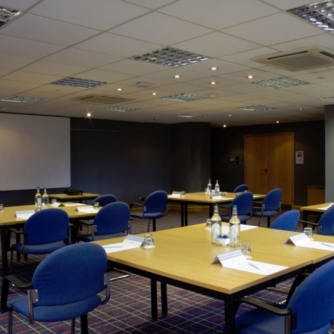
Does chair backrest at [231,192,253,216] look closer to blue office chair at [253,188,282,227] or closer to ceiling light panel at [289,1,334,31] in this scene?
blue office chair at [253,188,282,227]

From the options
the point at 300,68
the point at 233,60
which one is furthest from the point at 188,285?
the point at 300,68

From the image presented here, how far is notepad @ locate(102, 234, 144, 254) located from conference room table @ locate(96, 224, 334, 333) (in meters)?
0.07

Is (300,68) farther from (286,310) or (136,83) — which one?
(286,310)

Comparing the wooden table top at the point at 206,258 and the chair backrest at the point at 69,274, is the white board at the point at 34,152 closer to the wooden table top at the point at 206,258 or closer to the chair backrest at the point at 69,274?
the wooden table top at the point at 206,258

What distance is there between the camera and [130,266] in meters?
2.54

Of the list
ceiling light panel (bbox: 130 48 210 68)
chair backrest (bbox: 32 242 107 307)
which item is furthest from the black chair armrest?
ceiling light panel (bbox: 130 48 210 68)

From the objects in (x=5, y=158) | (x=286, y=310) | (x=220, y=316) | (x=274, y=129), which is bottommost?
(x=220, y=316)

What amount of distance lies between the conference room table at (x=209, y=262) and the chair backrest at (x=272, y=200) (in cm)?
360

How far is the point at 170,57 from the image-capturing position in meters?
4.63

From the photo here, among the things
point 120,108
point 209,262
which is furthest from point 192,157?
point 209,262

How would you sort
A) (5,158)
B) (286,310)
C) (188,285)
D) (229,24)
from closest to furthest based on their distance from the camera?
1. (286,310)
2. (188,285)
3. (229,24)
4. (5,158)

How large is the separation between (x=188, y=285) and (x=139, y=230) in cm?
636

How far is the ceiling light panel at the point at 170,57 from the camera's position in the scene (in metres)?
4.41

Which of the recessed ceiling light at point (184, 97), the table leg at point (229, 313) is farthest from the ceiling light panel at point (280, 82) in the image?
the table leg at point (229, 313)
